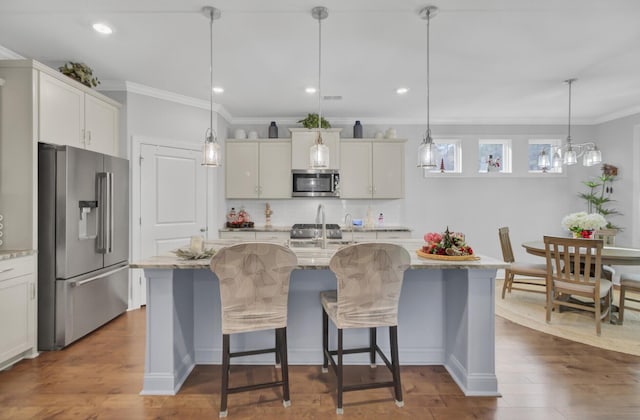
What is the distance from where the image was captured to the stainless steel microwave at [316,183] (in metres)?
4.91

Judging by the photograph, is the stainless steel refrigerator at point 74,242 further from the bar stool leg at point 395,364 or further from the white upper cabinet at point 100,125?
the bar stool leg at point 395,364

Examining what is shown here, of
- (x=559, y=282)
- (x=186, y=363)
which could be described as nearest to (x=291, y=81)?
(x=186, y=363)

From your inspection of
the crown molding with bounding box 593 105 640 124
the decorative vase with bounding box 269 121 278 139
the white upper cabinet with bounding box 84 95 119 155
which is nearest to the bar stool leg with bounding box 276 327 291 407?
the white upper cabinet with bounding box 84 95 119 155

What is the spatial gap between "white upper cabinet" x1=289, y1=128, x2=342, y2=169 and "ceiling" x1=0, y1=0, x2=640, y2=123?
0.45m

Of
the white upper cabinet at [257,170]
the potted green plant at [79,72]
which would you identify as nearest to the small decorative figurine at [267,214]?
the white upper cabinet at [257,170]

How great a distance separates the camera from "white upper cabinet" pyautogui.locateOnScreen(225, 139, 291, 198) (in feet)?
16.2

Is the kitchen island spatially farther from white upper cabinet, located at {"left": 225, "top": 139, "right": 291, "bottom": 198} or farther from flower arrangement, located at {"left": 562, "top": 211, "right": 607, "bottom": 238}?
white upper cabinet, located at {"left": 225, "top": 139, "right": 291, "bottom": 198}

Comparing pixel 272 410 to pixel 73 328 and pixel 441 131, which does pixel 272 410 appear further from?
pixel 441 131

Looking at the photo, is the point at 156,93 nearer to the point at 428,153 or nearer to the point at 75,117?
the point at 75,117

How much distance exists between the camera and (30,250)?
2.66 m

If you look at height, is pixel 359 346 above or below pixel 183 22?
below

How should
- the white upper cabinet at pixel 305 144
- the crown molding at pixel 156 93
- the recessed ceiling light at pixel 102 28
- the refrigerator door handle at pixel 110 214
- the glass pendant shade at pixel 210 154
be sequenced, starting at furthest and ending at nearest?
the white upper cabinet at pixel 305 144, the crown molding at pixel 156 93, the refrigerator door handle at pixel 110 214, the recessed ceiling light at pixel 102 28, the glass pendant shade at pixel 210 154

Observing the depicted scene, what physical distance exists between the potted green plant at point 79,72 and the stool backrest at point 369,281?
312 centimetres

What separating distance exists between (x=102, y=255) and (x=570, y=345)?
14.4 ft
